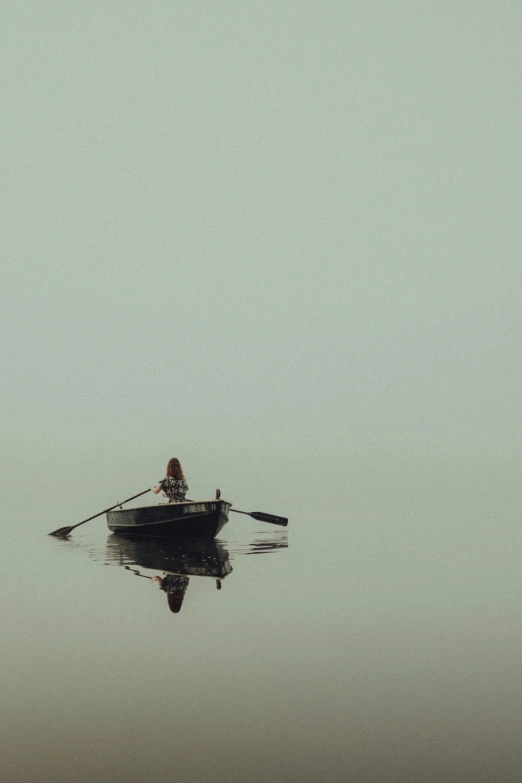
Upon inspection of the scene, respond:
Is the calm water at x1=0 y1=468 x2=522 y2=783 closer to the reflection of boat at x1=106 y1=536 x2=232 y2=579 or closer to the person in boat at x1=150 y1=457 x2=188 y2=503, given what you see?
the reflection of boat at x1=106 y1=536 x2=232 y2=579

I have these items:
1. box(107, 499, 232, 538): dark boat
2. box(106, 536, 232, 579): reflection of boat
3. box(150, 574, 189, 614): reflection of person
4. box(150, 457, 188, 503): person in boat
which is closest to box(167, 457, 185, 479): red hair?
box(150, 457, 188, 503): person in boat

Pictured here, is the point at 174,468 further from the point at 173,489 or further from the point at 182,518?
the point at 182,518

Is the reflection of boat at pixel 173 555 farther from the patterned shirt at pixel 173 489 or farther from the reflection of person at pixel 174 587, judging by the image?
the patterned shirt at pixel 173 489

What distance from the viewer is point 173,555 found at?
23.0 metres

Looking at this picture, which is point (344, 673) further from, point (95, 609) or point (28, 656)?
point (95, 609)

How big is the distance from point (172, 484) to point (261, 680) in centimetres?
1904

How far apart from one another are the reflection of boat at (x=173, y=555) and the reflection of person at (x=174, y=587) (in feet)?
2.86

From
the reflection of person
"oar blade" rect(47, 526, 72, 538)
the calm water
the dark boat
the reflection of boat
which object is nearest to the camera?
the calm water

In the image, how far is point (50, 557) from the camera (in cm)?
2430

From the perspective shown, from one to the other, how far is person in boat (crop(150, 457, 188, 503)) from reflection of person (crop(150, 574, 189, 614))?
9.69m

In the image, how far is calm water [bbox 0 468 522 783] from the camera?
555 centimetres

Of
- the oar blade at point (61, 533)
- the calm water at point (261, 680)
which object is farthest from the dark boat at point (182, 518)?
the calm water at point (261, 680)

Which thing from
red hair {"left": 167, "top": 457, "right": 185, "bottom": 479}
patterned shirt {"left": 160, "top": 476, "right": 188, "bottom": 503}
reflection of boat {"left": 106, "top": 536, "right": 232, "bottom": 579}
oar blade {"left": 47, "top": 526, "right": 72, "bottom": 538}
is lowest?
reflection of boat {"left": 106, "top": 536, "right": 232, "bottom": 579}

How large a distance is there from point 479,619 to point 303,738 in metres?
7.00
